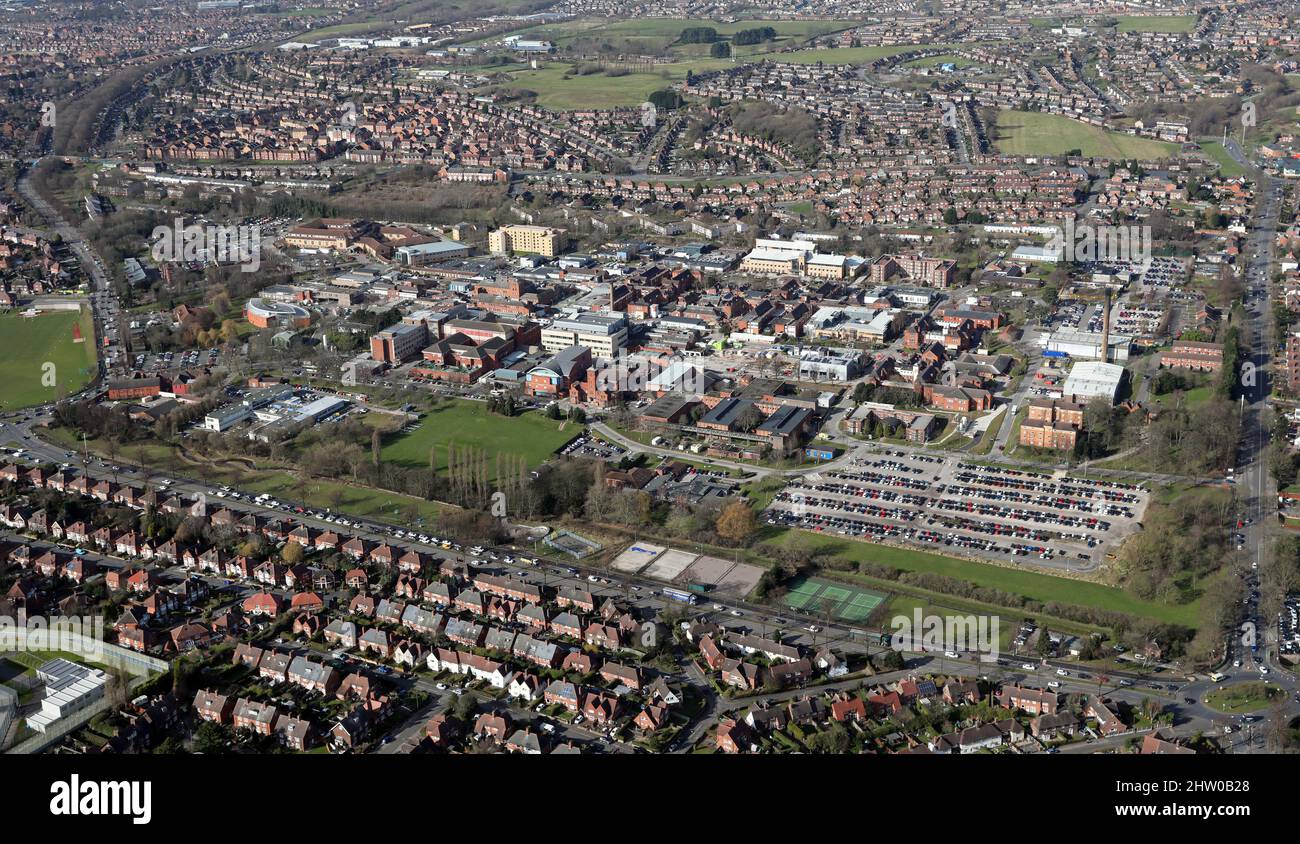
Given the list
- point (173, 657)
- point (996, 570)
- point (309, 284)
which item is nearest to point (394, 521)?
point (173, 657)

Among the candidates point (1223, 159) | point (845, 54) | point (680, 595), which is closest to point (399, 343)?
point (680, 595)

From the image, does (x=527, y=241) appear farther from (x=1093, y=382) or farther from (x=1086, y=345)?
(x=1093, y=382)

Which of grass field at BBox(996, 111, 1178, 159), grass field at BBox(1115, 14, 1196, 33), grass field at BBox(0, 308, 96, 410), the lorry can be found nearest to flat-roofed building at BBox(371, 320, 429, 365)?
grass field at BBox(0, 308, 96, 410)

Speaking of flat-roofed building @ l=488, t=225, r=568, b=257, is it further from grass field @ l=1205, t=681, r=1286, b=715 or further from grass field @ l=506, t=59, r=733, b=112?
grass field @ l=1205, t=681, r=1286, b=715

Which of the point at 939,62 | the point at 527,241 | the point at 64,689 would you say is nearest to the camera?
the point at 64,689

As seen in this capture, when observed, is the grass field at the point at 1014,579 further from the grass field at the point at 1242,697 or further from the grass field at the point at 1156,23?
the grass field at the point at 1156,23

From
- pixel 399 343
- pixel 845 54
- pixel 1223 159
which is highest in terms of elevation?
pixel 845 54

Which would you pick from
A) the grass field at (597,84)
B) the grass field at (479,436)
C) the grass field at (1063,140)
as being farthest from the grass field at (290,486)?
the grass field at (597,84)
